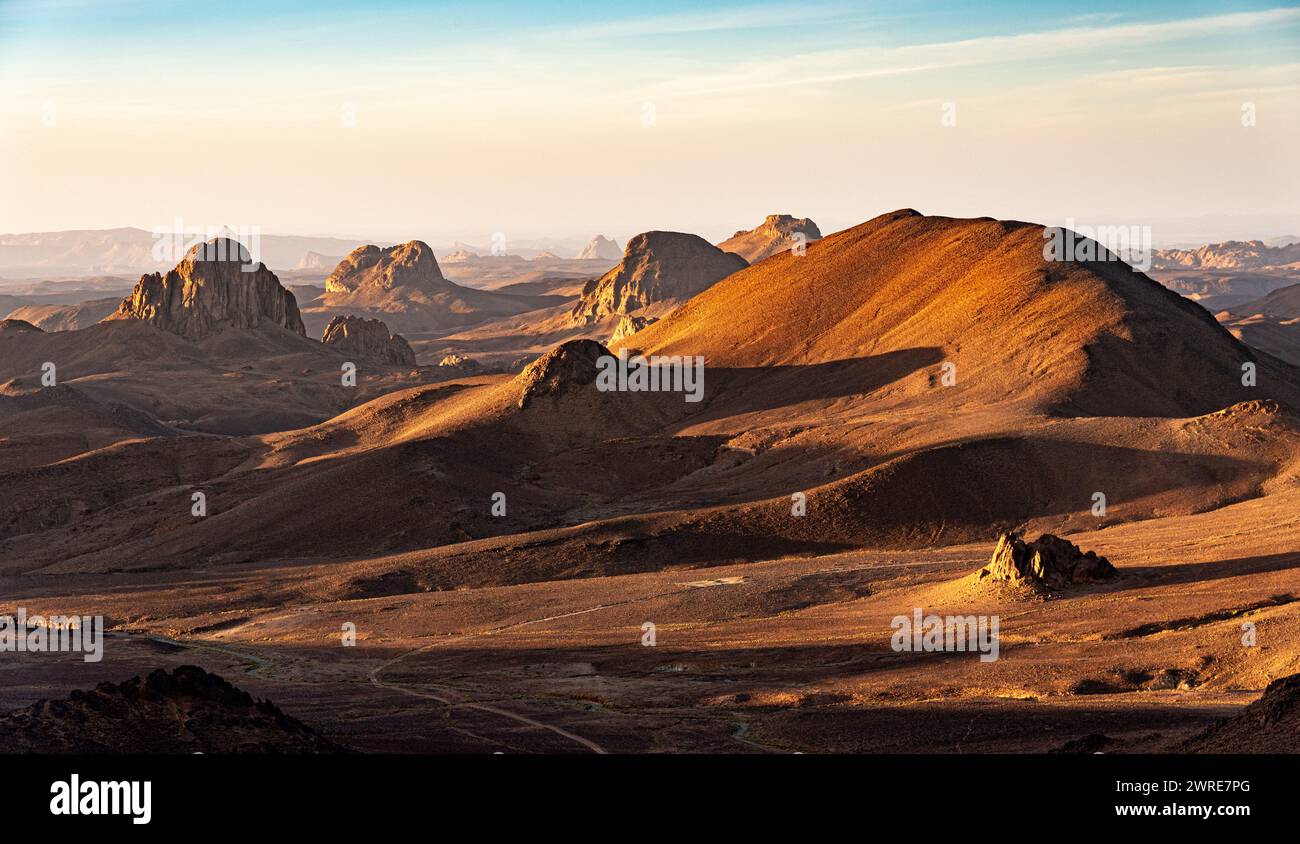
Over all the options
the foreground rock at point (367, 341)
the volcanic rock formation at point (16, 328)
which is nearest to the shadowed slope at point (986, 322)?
the foreground rock at point (367, 341)

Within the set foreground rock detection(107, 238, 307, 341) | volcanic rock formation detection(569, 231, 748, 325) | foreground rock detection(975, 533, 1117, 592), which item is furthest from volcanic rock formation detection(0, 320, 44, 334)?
foreground rock detection(975, 533, 1117, 592)

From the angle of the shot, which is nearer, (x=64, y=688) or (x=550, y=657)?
(x=64, y=688)

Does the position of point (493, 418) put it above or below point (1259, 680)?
above

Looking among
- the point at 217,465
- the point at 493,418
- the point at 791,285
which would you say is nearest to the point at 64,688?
the point at 493,418

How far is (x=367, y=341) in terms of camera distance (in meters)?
153

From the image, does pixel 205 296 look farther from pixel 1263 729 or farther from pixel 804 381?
pixel 1263 729

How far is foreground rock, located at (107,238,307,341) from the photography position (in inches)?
5566

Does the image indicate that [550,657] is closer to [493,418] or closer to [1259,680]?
[1259,680]

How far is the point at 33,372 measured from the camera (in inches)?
5084

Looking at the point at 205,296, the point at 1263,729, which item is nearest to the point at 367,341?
the point at 205,296

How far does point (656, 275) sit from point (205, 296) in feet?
223

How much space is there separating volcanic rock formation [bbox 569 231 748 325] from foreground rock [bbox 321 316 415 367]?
43.5 meters
